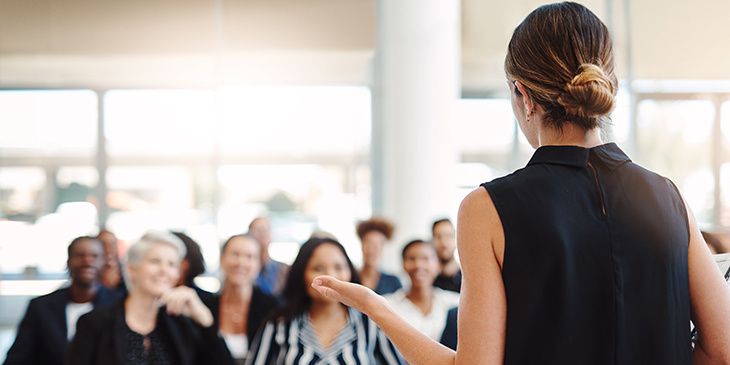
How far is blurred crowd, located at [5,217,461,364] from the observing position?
2.58 meters

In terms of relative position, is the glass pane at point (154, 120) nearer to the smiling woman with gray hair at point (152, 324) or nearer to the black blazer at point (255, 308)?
the black blazer at point (255, 308)

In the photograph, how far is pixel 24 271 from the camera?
6.12 meters

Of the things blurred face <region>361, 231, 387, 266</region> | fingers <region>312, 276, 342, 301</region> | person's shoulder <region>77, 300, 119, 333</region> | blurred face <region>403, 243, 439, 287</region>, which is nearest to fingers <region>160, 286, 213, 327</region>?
person's shoulder <region>77, 300, 119, 333</region>

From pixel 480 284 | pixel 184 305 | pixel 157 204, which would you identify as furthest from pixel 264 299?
pixel 157 204

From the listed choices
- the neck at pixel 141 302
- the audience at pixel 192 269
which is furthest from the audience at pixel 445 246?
the neck at pixel 141 302

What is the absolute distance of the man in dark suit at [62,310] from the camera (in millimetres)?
3109

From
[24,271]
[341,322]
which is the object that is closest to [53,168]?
[24,271]

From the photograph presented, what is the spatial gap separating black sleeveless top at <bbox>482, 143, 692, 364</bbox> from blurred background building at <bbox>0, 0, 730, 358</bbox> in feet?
16.7

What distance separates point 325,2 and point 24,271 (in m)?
4.42

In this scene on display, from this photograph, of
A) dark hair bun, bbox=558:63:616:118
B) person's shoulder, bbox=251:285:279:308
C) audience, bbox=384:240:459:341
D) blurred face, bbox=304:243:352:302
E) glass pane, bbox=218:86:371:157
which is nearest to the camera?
dark hair bun, bbox=558:63:616:118

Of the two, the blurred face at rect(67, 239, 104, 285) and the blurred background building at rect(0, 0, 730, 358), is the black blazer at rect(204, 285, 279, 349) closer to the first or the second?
the blurred face at rect(67, 239, 104, 285)

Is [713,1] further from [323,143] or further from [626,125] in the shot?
[323,143]

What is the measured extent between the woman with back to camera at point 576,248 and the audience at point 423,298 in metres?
2.58

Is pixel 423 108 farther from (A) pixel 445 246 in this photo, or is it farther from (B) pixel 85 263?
(B) pixel 85 263
